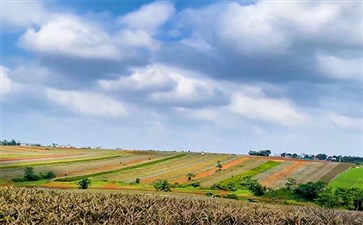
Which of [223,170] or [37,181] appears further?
[223,170]

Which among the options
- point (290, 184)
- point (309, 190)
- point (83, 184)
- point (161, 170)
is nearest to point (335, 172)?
point (290, 184)

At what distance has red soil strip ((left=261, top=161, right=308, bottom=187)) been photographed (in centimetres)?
4962

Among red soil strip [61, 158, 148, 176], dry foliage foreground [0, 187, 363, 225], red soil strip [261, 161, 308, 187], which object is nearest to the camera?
dry foliage foreground [0, 187, 363, 225]

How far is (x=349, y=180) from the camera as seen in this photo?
51875mm

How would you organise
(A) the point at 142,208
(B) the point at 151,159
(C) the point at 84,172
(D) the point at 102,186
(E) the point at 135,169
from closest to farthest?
(A) the point at 142,208 → (D) the point at 102,186 → (C) the point at 84,172 → (E) the point at 135,169 → (B) the point at 151,159

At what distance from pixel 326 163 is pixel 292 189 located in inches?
826

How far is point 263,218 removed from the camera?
8.75 metres

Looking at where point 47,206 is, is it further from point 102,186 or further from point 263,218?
point 102,186

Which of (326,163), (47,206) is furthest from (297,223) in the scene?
(326,163)

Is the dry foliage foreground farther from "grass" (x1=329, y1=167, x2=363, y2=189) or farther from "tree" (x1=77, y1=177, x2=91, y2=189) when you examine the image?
→ "grass" (x1=329, y1=167, x2=363, y2=189)

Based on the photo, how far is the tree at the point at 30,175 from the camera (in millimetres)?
46778

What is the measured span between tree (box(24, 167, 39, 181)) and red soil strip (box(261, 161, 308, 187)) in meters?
23.6

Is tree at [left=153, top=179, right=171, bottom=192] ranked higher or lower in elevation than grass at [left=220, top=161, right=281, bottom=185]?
lower

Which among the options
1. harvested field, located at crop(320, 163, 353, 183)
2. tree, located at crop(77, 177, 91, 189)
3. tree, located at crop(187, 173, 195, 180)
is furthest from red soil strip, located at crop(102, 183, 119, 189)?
harvested field, located at crop(320, 163, 353, 183)
